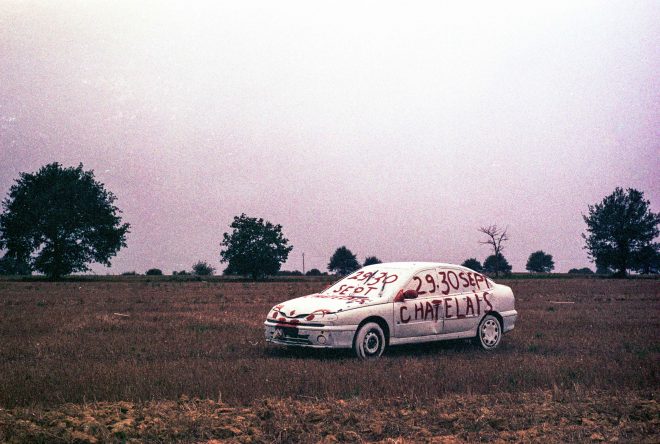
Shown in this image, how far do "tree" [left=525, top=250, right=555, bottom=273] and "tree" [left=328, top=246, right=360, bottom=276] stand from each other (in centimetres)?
4509

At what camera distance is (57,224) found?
6612 centimetres

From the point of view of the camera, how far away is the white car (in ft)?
38.1

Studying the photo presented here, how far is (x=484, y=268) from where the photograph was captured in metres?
109

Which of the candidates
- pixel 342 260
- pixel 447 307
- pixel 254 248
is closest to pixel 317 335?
pixel 447 307

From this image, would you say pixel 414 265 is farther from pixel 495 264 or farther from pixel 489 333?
pixel 495 264

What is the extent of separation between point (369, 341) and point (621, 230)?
90.7m

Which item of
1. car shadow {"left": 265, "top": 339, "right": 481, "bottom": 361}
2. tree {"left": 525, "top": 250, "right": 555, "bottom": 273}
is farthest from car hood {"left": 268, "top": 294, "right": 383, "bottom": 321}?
tree {"left": 525, "top": 250, "right": 555, "bottom": 273}

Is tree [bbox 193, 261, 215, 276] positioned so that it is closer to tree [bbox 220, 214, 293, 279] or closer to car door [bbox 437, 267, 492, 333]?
tree [bbox 220, 214, 293, 279]

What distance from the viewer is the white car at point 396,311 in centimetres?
1161

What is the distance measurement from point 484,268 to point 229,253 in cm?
4503

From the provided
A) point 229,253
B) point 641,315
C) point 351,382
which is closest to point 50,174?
point 229,253

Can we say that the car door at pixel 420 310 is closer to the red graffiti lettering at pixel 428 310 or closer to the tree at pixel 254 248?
the red graffiti lettering at pixel 428 310

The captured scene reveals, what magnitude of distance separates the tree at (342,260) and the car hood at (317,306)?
430 ft

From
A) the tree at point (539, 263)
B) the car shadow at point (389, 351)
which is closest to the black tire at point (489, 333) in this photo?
the car shadow at point (389, 351)
